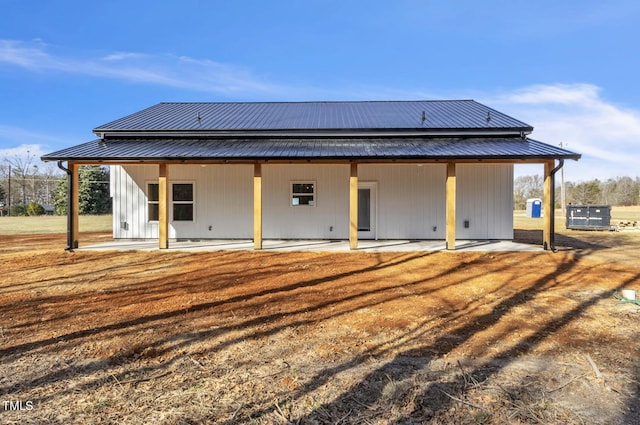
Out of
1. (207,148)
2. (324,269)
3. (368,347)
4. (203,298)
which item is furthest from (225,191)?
(368,347)

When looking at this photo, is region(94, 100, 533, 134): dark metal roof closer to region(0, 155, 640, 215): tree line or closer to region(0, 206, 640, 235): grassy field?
region(0, 206, 640, 235): grassy field

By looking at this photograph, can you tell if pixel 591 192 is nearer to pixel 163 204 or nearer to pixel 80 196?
pixel 163 204

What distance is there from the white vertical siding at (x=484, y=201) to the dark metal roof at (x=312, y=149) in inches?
45.4

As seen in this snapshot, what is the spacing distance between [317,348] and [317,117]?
11.8 meters

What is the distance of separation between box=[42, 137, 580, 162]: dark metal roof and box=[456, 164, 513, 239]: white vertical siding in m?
1.15

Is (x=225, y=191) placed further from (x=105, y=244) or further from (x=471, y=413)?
(x=471, y=413)

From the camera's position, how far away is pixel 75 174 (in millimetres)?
10695

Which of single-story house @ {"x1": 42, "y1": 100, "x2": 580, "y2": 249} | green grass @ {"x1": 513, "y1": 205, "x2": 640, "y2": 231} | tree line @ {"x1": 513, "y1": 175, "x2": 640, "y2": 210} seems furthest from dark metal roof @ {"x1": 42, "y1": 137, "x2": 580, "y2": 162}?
tree line @ {"x1": 513, "y1": 175, "x2": 640, "y2": 210}

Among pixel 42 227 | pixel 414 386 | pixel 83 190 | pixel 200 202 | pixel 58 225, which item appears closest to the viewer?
pixel 414 386

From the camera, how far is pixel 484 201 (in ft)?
42.1

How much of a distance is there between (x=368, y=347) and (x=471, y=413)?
1.33 meters

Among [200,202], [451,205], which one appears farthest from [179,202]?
[451,205]

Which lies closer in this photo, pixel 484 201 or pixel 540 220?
pixel 484 201

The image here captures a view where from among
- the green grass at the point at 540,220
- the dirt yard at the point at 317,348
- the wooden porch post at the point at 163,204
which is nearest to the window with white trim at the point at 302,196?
the wooden porch post at the point at 163,204
